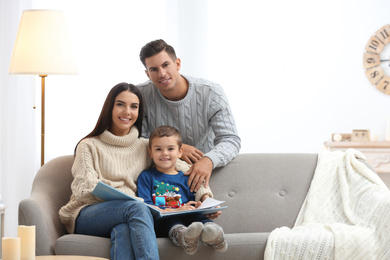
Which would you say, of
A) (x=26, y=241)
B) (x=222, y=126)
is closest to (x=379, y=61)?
(x=222, y=126)

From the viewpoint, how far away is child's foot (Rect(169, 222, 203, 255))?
231 centimetres

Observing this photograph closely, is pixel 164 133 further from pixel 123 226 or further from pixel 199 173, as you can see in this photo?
pixel 123 226

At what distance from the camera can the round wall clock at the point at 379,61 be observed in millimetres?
5203

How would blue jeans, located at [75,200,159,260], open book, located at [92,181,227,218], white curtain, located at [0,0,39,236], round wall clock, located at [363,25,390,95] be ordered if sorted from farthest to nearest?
round wall clock, located at [363,25,390,95] < white curtain, located at [0,0,39,236] < open book, located at [92,181,227,218] < blue jeans, located at [75,200,159,260]

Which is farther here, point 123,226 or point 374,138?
point 374,138

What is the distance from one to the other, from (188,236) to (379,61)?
347 centimetres

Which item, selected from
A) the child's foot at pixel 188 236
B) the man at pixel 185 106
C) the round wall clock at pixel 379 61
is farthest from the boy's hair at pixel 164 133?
the round wall clock at pixel 379 61

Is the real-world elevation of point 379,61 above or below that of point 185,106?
above

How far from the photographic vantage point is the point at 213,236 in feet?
7.62

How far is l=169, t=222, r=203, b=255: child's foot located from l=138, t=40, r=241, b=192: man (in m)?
0.60

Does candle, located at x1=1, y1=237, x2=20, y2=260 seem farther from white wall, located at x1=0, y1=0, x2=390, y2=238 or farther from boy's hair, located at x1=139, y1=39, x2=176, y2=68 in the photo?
white wall, located at x1=0, y1=0, x2=390, y2=238

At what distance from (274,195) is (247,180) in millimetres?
156

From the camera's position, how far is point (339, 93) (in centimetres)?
530

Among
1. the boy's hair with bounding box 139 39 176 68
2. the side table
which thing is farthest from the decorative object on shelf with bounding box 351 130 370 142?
the boy's hair with bounding box 139 39 176 68
